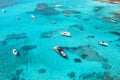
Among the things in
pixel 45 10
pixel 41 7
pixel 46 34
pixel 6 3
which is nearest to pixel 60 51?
pixel 46 34

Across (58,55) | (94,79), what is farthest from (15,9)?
(94,79)

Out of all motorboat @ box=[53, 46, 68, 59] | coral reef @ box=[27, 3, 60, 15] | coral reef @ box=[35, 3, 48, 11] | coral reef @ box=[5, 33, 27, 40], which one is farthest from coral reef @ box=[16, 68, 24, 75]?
coral reef @ box=[35, 3, 48, 11]

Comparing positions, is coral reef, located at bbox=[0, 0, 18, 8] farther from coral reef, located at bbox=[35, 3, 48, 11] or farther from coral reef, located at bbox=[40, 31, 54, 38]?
coral reef, located at bbox=[40, 31, 54, 38]

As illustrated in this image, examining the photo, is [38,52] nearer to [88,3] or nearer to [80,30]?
[80,30]

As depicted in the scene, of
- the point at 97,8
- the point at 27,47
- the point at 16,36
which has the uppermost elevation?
the point at 97,8

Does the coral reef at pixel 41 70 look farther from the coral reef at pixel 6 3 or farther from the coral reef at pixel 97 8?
the coral reef at pixel 6 3

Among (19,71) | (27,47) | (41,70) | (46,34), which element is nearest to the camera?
(19,71)

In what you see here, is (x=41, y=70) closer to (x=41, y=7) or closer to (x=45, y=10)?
(x=45, y=10)

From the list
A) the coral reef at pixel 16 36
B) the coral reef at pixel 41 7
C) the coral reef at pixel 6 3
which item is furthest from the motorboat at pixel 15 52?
the coral reef at pixel 6 3
